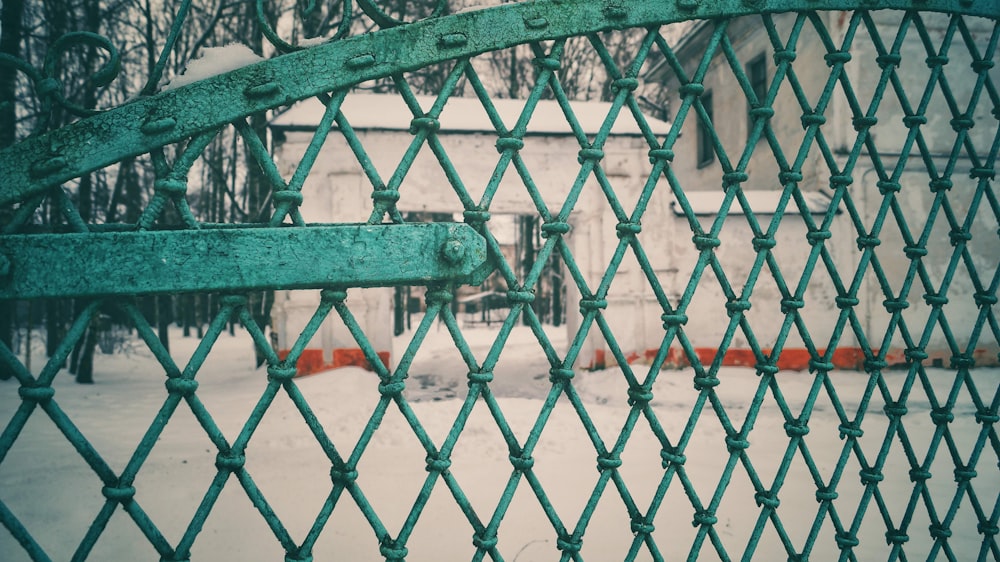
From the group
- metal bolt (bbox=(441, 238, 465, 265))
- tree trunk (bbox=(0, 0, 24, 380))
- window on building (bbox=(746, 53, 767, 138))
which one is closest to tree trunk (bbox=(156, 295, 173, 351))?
tree trunk (bbox=(0, 0, 24, 380))

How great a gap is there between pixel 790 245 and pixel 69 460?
888 cm

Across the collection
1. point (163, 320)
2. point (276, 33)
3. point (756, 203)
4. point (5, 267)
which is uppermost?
point (276, 33)

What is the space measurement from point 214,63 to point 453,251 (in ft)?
2.29

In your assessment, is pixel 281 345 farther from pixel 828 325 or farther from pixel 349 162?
pixel 828 325

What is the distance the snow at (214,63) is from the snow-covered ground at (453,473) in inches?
92.7

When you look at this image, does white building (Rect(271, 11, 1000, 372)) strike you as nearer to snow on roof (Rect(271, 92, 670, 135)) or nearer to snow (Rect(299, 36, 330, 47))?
snow on roof (Rect(271, 92, 670, 135))

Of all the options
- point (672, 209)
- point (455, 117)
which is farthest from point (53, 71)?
point (672, 209)

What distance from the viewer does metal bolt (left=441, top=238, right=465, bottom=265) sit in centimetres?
110

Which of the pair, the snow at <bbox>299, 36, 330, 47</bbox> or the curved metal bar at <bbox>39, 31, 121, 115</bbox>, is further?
the snow at <bbox>299, 36, 330, 47</bbox>

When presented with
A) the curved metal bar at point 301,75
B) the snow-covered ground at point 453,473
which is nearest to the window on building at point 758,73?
the snow-covered ground at point 453,473

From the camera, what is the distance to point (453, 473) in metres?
3.60

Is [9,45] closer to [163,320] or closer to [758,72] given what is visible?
[163,320]

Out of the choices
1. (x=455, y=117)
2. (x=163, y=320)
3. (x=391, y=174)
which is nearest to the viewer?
(x=391, y=174)

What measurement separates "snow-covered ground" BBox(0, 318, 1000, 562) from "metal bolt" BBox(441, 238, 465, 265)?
207 centimetres
